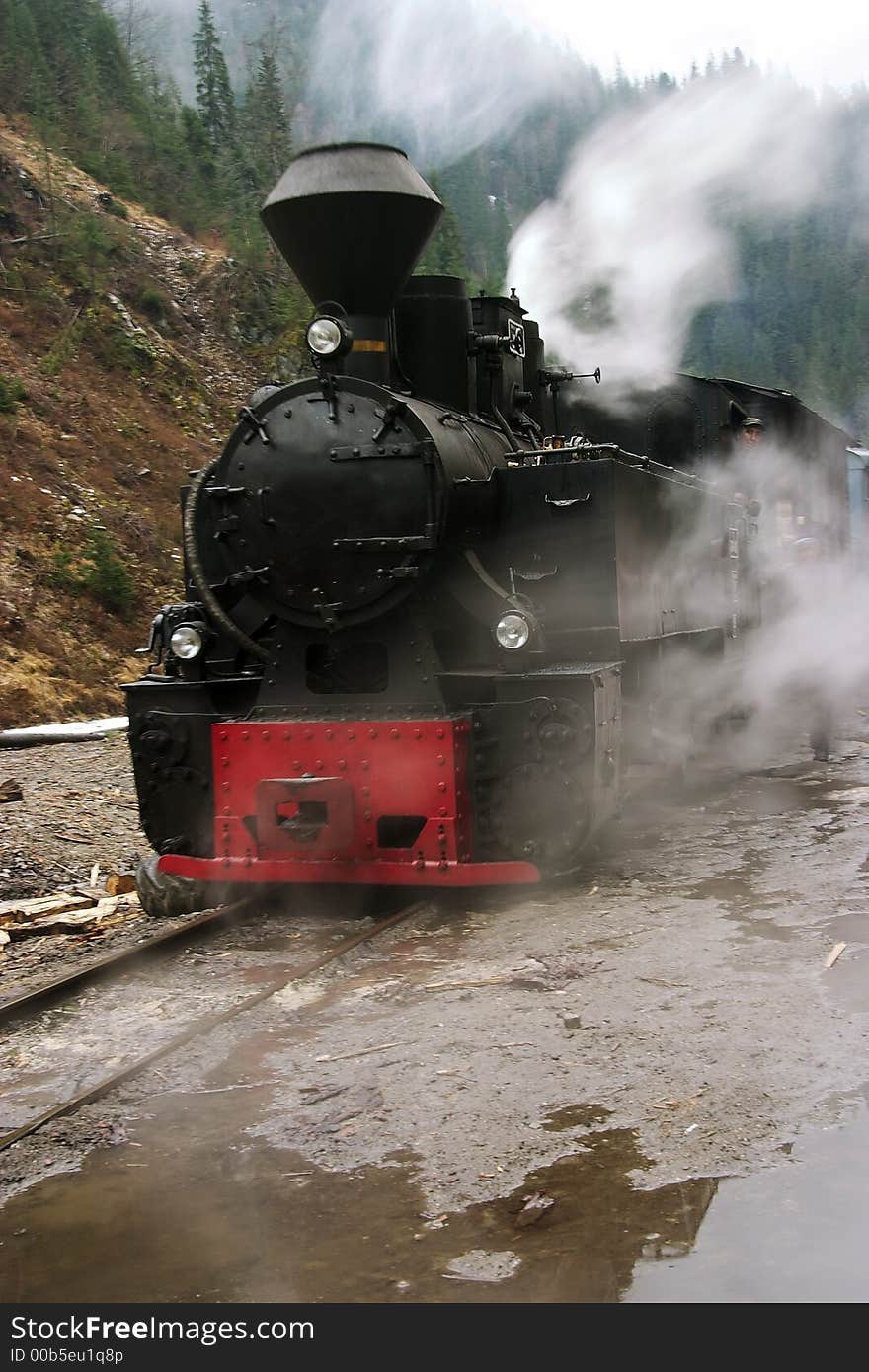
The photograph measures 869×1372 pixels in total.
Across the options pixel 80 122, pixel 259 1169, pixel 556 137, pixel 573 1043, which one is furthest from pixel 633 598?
pixel 556 137

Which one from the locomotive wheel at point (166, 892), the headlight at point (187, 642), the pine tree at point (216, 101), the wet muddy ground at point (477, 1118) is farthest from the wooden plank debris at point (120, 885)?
the pine tree at point (216, 101)

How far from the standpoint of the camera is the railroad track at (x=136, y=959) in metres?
3.65

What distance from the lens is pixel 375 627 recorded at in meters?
6.24

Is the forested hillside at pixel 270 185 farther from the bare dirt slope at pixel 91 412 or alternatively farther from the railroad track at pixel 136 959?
the railroad track at pixel 136 959

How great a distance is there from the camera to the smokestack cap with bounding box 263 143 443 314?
246 inches

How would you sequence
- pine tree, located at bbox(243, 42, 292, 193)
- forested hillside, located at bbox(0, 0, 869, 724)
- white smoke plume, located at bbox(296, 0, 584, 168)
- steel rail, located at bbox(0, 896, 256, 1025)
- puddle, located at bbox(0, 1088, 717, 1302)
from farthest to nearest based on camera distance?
white smoke plume, located at bbox(296, 0, 584, 168) → pine tree, located at bbox(243, 42, 292, 193) → forested hillside, located at bbox(0, 0, 869, 724) → steel rail, located at bbox(0, 896, 256, 1025) → puddle, located at bbox(0, 1088, 717, 1302)

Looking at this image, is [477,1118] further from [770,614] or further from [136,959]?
[770,614]

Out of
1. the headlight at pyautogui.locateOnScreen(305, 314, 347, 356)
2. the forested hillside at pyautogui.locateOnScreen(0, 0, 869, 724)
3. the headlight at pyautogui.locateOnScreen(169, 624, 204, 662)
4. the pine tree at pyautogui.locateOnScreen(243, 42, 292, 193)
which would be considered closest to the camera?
the headlight at pyautogui.locateOnScreen(305, 314, 347, 356)

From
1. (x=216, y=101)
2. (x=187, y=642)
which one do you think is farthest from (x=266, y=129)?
(x=187, y=642)

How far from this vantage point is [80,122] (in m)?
29.8

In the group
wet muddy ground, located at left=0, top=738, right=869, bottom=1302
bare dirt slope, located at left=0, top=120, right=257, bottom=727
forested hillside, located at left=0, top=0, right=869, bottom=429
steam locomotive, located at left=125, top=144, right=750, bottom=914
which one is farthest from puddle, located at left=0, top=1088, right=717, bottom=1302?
forested hillside, located at left=0, top=0, right=869, bottom=429

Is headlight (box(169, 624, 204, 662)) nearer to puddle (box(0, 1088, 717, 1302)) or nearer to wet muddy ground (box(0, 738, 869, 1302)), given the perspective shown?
wet muddy ground (box(0, 738, 869, 1302))

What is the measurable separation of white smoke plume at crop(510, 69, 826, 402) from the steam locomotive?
179 inches

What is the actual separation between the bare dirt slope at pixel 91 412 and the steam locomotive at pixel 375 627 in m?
7.55
